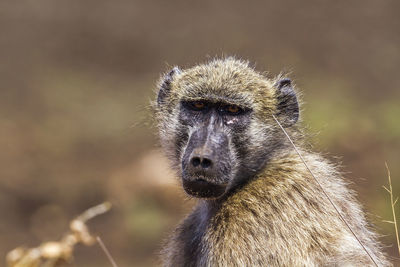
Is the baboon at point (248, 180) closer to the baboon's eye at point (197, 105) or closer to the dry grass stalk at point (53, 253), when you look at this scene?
the baboon's eye at point (197, 105)

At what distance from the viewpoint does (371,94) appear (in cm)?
1750

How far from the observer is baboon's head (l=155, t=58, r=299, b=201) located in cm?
602

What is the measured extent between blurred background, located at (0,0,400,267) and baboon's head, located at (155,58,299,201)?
249 inches

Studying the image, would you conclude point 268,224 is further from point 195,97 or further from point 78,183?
point 78,183

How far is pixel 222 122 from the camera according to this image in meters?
6.38

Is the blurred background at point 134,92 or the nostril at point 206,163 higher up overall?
the blurred background at point 134,92

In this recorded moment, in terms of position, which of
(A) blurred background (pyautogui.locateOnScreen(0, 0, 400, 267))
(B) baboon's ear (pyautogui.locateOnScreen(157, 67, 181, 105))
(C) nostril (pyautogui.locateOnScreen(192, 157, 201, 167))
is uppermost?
(A) blurred background (pyautogui.locateOnScreen(0, 0, 400, 267))

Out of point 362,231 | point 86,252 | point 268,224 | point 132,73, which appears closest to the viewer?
point 268,224

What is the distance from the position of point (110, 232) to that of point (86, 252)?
0.76 m

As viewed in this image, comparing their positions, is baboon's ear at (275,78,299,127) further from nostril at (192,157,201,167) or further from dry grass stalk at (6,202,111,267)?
dry grass stalk at (6,202,111,267)

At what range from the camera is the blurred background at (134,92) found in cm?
1435

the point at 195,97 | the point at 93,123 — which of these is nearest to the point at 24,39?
the point at 93,123

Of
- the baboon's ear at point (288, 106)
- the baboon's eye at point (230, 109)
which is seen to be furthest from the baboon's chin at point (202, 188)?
the baboon's ear at point (288, 106)

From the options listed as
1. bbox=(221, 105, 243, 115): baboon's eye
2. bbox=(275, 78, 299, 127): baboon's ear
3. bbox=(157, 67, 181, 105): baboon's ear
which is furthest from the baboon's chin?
bbox=(157, 67, 181, 105): baboon's ear
